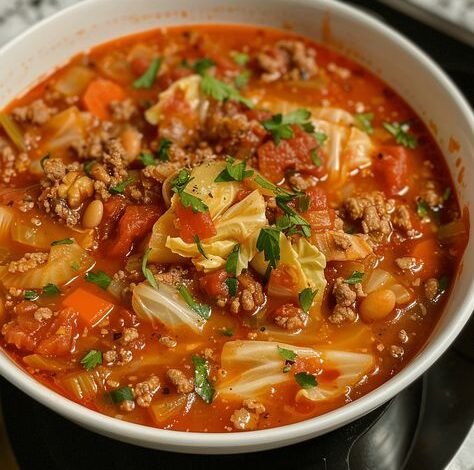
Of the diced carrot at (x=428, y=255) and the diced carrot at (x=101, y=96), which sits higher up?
the diced carrot at (x=101, y=96)

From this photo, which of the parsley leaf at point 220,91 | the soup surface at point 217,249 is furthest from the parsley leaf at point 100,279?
the parsley leaf at point 220,91

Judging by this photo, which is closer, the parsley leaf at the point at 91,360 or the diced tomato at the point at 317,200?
the parsley leaf at the point at 91,360

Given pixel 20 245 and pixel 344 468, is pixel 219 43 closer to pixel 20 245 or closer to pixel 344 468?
pixel 20 245

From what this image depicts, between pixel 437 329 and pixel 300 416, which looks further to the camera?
pixel 437 329

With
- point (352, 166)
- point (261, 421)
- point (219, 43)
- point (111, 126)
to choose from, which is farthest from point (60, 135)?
point (261, 421)

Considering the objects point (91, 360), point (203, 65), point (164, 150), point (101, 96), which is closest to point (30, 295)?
point (91, 360)

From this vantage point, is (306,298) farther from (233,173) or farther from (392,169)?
(392,169)

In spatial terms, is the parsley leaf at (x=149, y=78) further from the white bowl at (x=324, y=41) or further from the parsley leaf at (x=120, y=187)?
the parsley leaf at (x=120, y=187)
